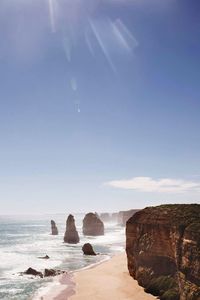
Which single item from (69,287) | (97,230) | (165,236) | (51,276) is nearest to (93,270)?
(51,276)

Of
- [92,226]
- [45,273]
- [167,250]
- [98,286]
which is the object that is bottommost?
[98,286]

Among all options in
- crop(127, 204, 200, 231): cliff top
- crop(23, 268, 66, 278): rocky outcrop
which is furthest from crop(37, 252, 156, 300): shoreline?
crop(127, 204, 200, 231): cliff top

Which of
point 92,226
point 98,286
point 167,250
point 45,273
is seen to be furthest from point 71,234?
point 167,250

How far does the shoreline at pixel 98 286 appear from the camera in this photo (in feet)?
161

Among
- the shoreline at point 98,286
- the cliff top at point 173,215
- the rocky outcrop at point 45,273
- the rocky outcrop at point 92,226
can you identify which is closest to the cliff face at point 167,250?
the cliff top at point 173,215

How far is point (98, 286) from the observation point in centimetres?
5491

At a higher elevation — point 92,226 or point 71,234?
point 92,226

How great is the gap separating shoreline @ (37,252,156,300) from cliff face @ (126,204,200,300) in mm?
1861

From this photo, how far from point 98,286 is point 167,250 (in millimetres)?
12674

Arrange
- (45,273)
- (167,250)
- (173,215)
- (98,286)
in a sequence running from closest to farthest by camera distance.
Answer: (173,215) < (167,250) < (98,286) < (45,273)

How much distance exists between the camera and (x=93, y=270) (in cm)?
6931

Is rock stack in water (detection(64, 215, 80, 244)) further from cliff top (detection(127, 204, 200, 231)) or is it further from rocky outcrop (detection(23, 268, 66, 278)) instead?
cliff top (detection(127, 204, 200, 231))

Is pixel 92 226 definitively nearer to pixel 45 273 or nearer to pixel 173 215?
pixel 45 273

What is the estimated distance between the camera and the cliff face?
3941cm
